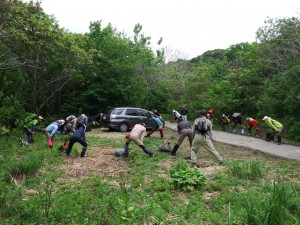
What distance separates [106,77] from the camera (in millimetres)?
23203

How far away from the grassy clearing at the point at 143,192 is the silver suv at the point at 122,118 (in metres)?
Result: 8.14

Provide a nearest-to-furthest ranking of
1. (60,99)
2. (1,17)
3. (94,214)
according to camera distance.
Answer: (94,214) → (1,17) → (60,99)

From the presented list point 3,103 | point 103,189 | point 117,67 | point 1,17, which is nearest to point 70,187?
point 103,189

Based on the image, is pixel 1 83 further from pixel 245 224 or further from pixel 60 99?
pixel 245 224

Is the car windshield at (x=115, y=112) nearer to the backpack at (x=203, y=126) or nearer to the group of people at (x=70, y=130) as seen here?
the group of people at (x=70, y=130)

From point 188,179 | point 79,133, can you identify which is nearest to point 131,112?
point 79,133

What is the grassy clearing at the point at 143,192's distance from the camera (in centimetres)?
469

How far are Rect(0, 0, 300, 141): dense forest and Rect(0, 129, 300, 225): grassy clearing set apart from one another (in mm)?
7644

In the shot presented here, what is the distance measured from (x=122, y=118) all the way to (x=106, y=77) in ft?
19.4

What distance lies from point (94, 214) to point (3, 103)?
49.8ft

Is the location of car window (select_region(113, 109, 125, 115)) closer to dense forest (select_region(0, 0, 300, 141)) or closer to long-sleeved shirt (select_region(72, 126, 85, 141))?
dense forest (select_region(0, 0, 300, 141))

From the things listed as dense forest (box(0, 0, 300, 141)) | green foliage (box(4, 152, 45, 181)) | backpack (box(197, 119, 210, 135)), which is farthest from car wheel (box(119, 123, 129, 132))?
green foliage (box(4, 152, 45, 181))

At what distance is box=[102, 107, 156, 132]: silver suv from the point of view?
1841 cm

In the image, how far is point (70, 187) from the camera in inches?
259
